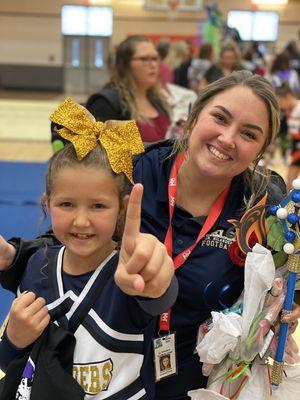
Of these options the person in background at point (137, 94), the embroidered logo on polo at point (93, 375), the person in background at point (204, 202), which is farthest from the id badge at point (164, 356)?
the person in background at point (137, 94)

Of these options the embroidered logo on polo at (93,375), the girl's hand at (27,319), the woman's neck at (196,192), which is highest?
the woman's neck at (196,192)

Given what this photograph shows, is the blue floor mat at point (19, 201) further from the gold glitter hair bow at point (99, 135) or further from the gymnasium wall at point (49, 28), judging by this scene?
the gymnasium wall at point (49, 28)

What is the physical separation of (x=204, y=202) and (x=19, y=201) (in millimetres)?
4461

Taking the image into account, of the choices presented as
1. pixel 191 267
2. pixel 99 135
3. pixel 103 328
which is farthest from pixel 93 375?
pixel 99 135

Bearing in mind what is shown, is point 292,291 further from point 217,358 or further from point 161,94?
point 161,94

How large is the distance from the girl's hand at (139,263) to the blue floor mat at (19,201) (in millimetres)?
2409

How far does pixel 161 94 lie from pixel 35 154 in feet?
15.5

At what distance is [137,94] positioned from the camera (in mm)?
3812

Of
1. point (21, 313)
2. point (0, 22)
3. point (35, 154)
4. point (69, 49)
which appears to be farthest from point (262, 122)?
point (0, 22)

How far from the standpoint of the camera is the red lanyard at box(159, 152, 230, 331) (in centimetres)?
158

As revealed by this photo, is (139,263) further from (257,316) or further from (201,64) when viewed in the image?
(201,64)

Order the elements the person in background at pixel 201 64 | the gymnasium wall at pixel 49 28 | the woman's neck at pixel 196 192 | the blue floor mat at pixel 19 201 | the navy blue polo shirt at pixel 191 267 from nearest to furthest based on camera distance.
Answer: the navy blue polo shirt at pixel 191 267 < the woman's neck at pixel 196 192 < the blue floor mat at pixel 19 201 < the person in background at pixel 201 64 < the gymnasium wall at pixel 49 28

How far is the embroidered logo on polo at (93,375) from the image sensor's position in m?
1.26

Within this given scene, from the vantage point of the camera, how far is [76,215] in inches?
51.0
